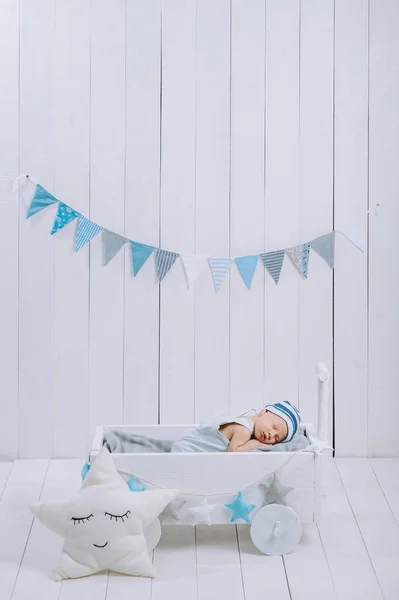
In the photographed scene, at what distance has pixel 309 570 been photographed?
6.98 feet

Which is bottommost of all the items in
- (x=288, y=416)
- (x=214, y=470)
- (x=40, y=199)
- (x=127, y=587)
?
(x=127, y=587)

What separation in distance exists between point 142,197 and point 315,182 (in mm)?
633

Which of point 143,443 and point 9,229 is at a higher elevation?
point 9,229

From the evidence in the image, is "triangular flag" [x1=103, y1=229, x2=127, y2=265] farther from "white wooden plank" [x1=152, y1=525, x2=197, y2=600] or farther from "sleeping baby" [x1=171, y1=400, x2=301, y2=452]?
"white wooden plank" [x1=152, y1=525, x2=197, y2=600]

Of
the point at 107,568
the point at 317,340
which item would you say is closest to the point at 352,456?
the point at 317,340

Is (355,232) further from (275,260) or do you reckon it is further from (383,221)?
(275,260)

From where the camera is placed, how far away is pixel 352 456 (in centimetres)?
312

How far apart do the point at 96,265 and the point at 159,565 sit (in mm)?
1203

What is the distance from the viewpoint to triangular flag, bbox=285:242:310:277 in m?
3.00

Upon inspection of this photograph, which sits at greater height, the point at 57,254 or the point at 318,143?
the point at 318,143

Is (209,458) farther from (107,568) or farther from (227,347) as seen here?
(227,347)

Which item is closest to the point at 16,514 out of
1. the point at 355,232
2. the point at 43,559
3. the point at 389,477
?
the point at 43,559

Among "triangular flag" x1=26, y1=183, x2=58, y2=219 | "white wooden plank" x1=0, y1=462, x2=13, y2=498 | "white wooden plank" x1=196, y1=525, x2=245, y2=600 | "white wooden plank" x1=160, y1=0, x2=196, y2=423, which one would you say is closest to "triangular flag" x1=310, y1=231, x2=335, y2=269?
"white wooden plank" x1=160, y1=0, x2=196, y2=423

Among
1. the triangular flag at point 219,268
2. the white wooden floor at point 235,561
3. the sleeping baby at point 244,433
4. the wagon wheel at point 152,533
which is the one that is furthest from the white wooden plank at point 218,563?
the triangular flag at point 219,268
